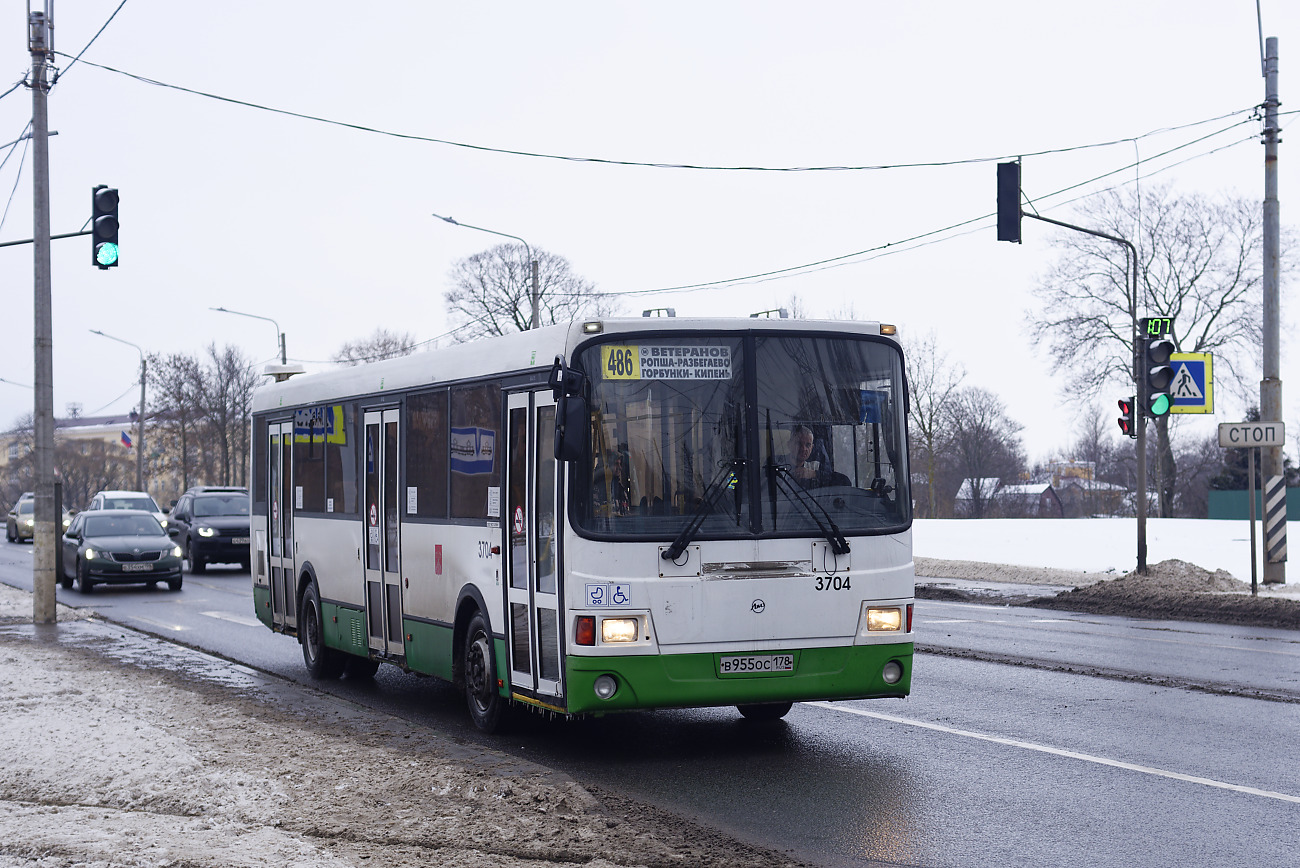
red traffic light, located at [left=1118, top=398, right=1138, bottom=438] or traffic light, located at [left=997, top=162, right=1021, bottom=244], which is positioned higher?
traffic light, located at [left=997, top=162, right=1021, bottom=244]

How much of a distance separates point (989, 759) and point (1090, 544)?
98.5ft

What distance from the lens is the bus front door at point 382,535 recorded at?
11.3m

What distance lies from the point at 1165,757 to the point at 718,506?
A: 3.07 metres

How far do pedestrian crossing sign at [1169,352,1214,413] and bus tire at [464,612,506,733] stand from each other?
15.4m

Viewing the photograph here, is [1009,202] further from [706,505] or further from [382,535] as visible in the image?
→ [706,505]

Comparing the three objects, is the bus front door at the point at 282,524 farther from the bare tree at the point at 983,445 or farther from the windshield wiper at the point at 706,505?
the bare tree at the point at 983,445

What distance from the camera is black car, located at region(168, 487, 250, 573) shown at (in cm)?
3164

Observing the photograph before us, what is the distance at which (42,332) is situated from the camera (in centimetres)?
1886

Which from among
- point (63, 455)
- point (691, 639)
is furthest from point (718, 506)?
point (63, 455)

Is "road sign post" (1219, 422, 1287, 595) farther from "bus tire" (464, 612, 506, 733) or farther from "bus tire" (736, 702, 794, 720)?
"bus tire" (464, 612, 506, 733)

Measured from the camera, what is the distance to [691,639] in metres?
8.30

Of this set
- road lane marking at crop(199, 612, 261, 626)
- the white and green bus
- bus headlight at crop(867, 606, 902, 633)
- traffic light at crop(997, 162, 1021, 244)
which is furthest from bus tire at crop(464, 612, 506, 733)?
traffic light at crop(997, 162, 1021, 244)

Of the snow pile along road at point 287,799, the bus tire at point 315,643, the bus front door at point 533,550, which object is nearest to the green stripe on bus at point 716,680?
the bus front door at point 533,550

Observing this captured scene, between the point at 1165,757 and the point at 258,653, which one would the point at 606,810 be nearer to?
the point at 1165,757
